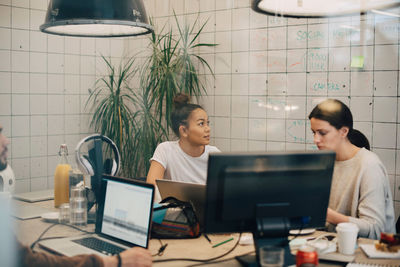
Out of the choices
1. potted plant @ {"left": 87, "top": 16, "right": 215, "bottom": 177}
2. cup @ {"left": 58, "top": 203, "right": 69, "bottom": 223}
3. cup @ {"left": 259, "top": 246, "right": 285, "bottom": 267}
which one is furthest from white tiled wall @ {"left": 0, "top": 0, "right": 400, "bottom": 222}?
cup @ {"left": 259, "top": 246, "right": 285, "bottom": 267}

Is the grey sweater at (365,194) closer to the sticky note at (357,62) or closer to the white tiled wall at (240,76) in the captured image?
the white tiled wall at (240,76)

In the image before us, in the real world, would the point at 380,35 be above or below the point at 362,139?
above

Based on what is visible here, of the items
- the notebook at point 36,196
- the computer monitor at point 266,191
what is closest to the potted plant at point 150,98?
the notebook at point 36,196

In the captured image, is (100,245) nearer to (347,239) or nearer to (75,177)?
(75,177)

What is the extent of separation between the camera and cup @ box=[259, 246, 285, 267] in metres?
1.33

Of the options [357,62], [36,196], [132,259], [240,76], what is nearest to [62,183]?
[36,196]

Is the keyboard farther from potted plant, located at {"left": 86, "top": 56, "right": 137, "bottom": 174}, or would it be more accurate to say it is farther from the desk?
potted plant, located at {"left": 86, "top": 56, "right": 137, "bottom": 174}

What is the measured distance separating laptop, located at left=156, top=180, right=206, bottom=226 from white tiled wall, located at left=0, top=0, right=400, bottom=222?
1.14 metres

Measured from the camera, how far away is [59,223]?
1.99 meters

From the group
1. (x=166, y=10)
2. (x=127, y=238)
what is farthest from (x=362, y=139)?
(x=166, y=10)

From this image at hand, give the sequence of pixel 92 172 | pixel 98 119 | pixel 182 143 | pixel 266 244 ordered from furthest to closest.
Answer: pixel 98 119
pixel 182 143
pixel 92 172
pixel 266 244

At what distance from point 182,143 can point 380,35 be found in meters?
1.47

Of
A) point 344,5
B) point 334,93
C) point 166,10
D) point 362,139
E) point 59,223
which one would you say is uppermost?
point 166,10

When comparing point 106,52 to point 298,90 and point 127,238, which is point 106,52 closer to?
point 298,90
